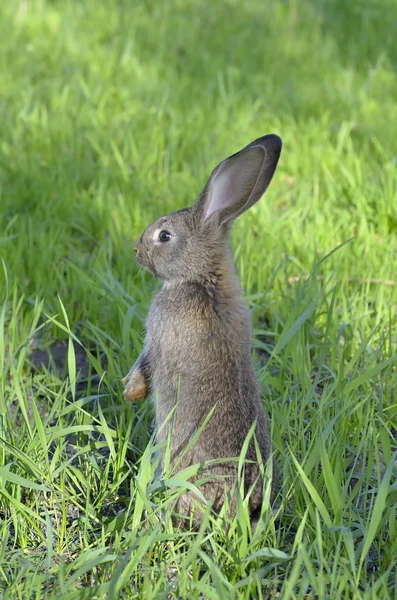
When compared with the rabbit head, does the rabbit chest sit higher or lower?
lower

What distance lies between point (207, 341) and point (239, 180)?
65 centimetres

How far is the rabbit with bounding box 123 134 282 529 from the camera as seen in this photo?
9.55ft

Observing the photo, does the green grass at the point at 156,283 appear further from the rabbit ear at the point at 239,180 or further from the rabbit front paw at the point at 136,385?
the rabbit ear at the point at 239,180

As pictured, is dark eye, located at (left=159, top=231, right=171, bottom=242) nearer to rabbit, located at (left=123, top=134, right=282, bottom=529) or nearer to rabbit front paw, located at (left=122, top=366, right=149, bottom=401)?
rabbit, located at (left=123, top=134, right=282, bottom=529)

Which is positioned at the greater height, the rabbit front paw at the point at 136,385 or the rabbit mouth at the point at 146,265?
the rabbit mouth at the point at 146,265

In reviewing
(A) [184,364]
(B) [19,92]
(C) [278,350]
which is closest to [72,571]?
(A) [184,364]

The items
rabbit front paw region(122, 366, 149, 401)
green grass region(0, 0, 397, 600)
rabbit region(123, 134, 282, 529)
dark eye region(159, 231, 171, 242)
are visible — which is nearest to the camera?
green grass region(0, 0, 397, 600)

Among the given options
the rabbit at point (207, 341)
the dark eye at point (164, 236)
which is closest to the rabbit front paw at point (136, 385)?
the rabbit at point (207, 341)

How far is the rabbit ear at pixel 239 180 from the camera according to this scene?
3.21 meters

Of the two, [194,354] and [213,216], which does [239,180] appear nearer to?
[213,216]

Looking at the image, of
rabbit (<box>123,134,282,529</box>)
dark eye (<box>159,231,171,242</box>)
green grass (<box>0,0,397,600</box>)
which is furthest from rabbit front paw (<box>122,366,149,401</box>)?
dark eye (<box>159,231,171,242</box>)

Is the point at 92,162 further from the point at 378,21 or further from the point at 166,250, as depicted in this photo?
the point at 378,21

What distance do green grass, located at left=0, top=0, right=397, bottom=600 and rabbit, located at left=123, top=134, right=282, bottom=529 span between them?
0.51 feet

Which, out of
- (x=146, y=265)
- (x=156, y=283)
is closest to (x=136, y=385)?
(x=146, y=265)
